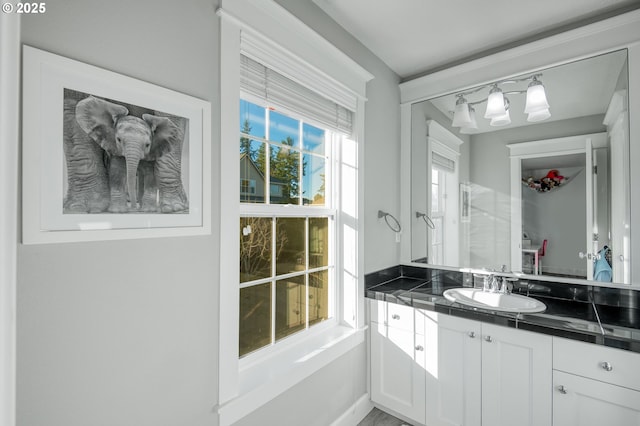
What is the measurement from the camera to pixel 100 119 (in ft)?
3.19

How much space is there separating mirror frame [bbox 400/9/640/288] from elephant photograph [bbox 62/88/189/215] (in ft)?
6.25

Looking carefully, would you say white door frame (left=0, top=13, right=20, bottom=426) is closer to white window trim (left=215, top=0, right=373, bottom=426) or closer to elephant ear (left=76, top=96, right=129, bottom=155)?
elephant ear (left=76, top=96, right=129, bottom=155)

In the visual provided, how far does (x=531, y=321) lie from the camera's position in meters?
1.60

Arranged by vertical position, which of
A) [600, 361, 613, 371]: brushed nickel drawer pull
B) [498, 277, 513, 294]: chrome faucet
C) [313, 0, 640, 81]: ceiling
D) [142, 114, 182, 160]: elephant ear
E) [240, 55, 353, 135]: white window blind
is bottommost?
[600, 361, 613, 371]: brushed nickel drawer pull

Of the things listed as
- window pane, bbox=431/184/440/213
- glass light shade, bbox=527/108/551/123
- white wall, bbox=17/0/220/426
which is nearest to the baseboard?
white wall, bbox=17/0/220/426

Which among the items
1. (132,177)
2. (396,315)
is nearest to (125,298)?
(132,177)

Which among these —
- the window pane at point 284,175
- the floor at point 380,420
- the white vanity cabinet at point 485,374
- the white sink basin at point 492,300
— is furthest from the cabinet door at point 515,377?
the window pane at point 284,175

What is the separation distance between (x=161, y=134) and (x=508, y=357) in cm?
193

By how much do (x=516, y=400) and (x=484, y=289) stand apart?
696mm

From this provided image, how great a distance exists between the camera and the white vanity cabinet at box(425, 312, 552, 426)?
158cm

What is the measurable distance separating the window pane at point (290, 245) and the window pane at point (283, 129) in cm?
44

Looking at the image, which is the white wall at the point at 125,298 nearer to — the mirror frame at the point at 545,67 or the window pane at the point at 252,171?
the window pane at the point at 252,171

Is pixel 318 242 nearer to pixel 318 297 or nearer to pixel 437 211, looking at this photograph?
pixel 318 297

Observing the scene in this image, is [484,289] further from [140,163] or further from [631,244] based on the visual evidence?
[140,163]
